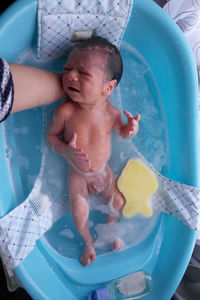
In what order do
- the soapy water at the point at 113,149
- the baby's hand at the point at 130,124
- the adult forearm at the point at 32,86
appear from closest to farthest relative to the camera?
1. the adult forearm at the point at 32,86
2. the baby's hand at the point at 130,124
3. the soapy water at the point at 113,149

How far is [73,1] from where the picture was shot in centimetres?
112

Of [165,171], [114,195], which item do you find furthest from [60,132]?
[165,171]

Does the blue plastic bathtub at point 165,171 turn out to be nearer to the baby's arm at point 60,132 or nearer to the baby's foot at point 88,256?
the baby's foot at point 88,256

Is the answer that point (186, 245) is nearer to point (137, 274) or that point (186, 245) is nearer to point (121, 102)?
point (137, 274)

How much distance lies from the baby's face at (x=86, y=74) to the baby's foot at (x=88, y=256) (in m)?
0.66

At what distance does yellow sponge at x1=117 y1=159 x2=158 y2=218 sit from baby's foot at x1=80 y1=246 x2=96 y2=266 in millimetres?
221

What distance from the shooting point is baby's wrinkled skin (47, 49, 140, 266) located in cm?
114

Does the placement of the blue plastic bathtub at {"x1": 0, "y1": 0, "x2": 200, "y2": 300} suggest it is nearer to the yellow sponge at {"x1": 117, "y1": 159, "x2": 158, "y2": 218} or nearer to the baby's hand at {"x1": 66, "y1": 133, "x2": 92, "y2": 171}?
the yellow sponge at {"x1": 117, "y1": 159, "x2": 158, "y2": 218}

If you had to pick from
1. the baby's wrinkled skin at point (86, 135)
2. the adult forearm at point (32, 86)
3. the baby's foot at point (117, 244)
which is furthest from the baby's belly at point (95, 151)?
the baby's foot at point (117, 244)

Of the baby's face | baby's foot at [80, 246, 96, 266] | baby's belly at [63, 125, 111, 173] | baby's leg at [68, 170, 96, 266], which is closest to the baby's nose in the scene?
the baby's face

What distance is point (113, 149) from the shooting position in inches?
56.4

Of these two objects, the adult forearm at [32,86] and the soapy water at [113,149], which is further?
the soapy water at [113,149]

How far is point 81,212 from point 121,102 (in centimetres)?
58

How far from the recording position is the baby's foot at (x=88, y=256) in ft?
4.25
